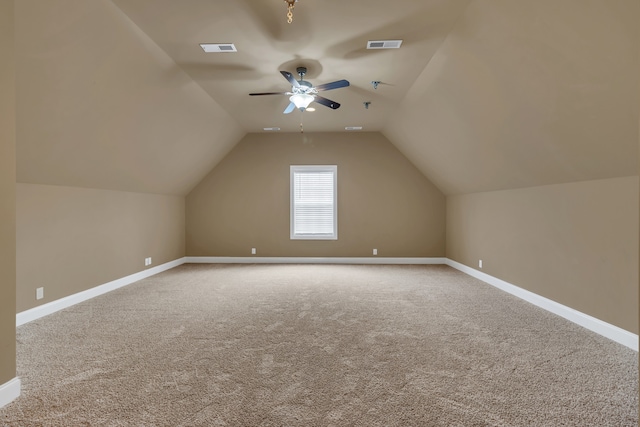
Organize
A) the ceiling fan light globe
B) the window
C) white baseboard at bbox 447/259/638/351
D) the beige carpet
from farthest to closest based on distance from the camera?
the window
the ceiling fan light globe
white baseboard at bbox 447/259/638/351
the beige carpet

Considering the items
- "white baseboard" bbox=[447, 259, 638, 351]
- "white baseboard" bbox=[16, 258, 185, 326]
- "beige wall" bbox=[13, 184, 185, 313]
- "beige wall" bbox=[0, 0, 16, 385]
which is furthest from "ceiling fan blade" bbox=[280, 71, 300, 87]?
"white baseboard" bbox=[447, 259, 638, 351]

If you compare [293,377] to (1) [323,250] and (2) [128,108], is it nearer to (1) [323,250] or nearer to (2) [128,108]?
(2) [128,108]

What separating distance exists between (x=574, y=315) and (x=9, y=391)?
5.03 meters

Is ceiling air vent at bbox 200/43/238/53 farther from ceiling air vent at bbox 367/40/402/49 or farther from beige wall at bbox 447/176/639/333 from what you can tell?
beige wall at bbox 447/176/639/333

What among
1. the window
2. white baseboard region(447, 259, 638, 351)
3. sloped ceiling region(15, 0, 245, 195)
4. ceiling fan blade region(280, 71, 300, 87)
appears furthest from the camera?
the window

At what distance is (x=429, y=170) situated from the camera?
22.7ft

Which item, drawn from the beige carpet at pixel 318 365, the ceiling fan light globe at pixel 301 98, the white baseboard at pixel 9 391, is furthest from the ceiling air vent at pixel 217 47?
the white baseboard at pixel 9 391

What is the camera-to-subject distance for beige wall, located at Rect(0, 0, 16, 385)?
79.1 inches

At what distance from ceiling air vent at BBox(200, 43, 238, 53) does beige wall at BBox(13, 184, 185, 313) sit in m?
2.58

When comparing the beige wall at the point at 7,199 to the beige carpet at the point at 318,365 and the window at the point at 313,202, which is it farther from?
the window at the point at 313,202

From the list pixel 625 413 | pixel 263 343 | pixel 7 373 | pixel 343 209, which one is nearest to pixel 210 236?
pixel 343 209

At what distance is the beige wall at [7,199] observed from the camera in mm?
2010

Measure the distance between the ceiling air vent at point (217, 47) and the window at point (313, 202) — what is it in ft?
13.3

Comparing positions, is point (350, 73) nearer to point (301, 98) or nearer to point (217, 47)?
point (301, 98)
